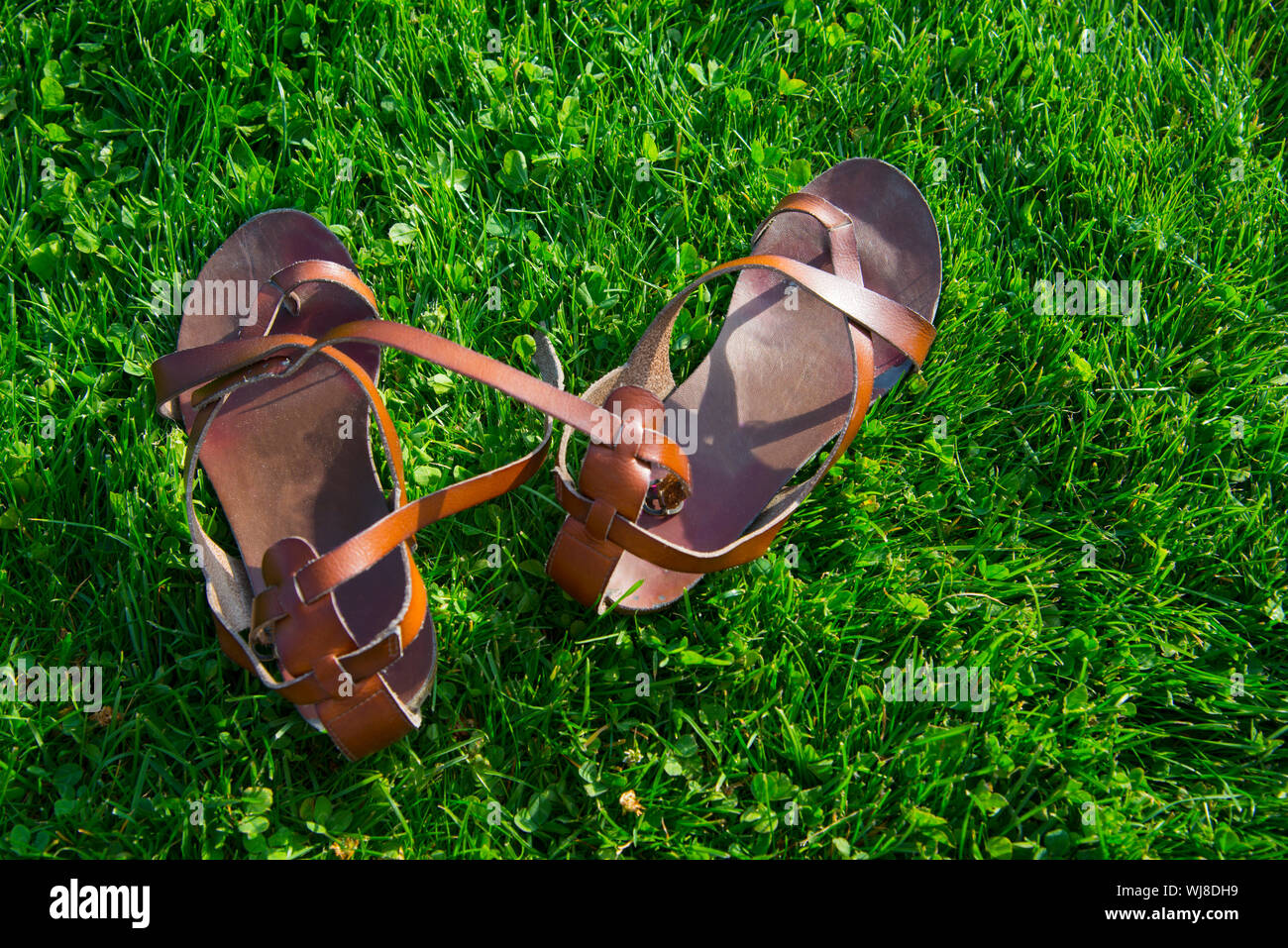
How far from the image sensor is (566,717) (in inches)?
91.7

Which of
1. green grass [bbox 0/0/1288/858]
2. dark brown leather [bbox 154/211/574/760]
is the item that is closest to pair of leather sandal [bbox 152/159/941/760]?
dark brown leather [bbox 154/211/574/760]

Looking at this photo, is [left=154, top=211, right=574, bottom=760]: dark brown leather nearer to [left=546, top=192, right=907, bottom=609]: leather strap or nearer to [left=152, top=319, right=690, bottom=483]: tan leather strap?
[left=152, top=319, right=690, bottom=483]: tan leather strap

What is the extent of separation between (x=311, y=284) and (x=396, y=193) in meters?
0.38

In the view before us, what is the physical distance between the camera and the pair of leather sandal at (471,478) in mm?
2148

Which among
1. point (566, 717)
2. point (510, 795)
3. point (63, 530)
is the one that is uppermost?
point (63, 530)

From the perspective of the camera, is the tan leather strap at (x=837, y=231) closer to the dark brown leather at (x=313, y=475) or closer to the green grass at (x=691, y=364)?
the green grass at (x=691, y=364)

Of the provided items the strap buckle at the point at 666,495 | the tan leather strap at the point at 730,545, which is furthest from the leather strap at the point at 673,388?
the strap buckle at the point at 666,495

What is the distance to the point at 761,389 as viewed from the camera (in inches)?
107

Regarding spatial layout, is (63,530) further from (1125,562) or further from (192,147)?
(1125,562)

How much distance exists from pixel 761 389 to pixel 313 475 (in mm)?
1253

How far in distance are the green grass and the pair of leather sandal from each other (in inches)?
4.5

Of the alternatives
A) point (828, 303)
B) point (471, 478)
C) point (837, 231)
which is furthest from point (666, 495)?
point (837, 231)

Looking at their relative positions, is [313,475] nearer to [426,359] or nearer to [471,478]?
[471,478]
